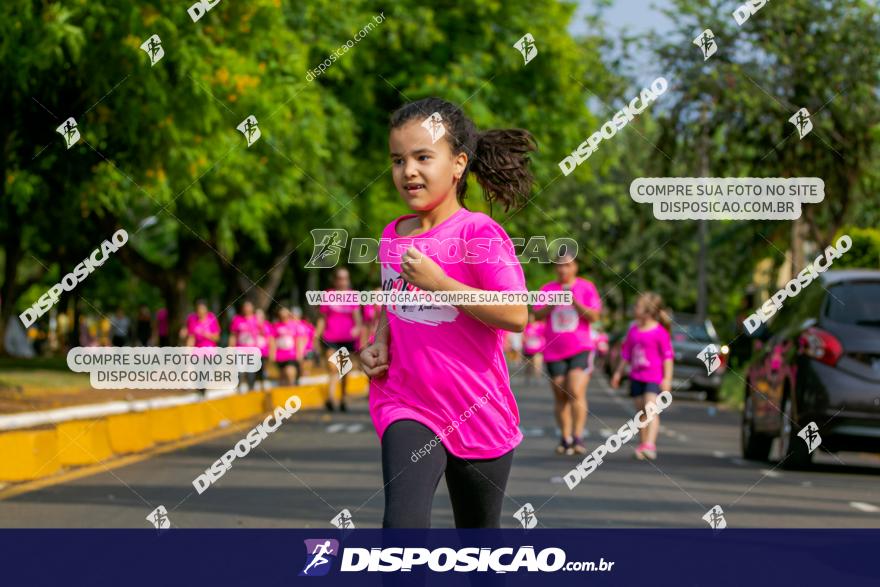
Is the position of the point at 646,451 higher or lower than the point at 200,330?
lower

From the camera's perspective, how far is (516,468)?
14422 millimetres

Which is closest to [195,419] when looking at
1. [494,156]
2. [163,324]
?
[494,156]

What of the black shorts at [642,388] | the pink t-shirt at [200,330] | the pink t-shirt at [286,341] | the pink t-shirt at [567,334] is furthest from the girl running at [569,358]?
the pink t-shirt at [286,341]

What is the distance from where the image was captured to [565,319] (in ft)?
52.0

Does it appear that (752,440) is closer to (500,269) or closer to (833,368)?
(833,368)

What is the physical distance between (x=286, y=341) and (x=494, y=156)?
66.2 ft

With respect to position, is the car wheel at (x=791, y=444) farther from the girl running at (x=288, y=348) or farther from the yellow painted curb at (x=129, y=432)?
the girl running at (x=288, y=348)

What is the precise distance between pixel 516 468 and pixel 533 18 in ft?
67.3

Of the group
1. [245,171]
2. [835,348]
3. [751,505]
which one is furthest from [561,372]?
[245,171]

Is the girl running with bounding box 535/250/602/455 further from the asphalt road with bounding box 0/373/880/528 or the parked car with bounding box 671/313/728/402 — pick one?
the parked car with bounding box 671/313/728/402

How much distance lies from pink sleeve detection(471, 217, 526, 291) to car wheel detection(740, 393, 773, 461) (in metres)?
11.0

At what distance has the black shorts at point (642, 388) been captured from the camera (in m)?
16.4

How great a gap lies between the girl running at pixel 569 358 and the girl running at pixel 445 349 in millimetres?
10299

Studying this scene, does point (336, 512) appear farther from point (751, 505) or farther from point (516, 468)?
point (516, 468)
